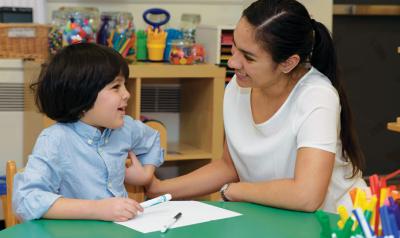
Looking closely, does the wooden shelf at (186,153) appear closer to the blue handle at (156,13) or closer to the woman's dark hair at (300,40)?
the blue handle at (156,13)

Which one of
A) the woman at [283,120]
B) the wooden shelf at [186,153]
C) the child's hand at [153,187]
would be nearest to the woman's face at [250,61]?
the woman at [283,120]

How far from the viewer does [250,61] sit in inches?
73.3

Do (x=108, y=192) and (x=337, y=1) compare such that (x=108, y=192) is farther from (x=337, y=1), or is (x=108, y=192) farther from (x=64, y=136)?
(x=337, y=1)

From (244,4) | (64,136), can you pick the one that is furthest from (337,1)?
(64,136)

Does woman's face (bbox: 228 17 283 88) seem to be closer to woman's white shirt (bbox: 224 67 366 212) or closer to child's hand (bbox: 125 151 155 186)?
woman's white shirt (bbox: 224 67 366 212)

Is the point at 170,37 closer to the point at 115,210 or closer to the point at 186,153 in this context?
the point at 186,153

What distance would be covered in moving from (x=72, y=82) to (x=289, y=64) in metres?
0.59

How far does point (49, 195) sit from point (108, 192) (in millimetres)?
215

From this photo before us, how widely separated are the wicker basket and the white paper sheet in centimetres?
186

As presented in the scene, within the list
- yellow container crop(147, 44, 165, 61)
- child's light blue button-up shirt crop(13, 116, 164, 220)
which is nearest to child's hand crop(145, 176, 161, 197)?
child's light blue button-up shirt crop(13, 116, 164, 220)

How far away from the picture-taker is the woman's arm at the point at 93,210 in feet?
4.88

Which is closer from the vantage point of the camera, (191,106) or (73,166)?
(73,166)

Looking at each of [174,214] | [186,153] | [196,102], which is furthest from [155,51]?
[174,214]

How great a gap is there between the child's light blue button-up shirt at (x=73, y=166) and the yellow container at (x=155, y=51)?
1647mm
